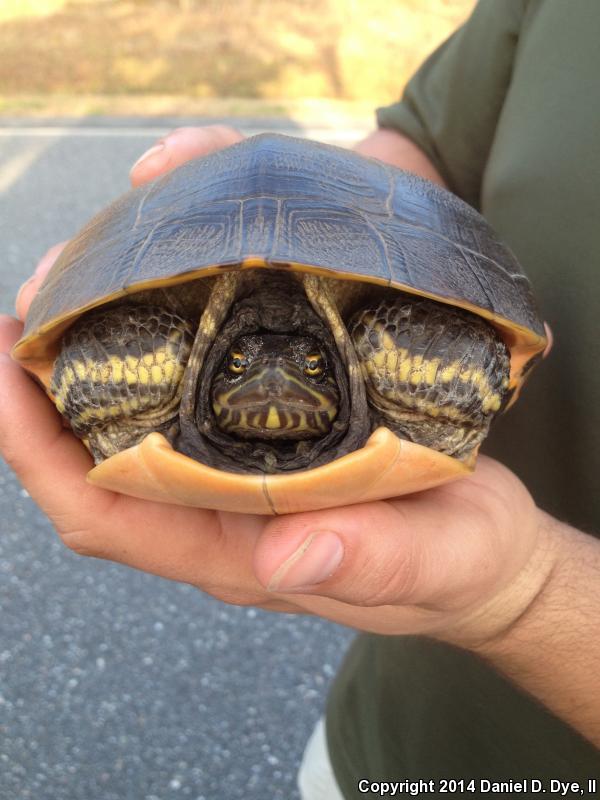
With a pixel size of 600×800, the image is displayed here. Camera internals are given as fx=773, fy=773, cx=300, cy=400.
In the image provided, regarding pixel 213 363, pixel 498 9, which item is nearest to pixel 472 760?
pixel 213 363

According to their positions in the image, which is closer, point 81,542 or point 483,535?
point 483,535

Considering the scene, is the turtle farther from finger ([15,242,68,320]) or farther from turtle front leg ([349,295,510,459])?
finger ([15,242,68,320])

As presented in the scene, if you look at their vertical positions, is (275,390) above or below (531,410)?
above

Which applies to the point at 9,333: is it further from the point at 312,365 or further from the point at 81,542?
the point at 312,365

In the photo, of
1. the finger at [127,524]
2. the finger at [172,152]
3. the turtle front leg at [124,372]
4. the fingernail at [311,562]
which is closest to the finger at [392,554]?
the fingernail at [311,562]

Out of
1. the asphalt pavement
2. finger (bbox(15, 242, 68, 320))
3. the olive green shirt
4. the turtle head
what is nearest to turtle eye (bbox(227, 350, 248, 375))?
the turtle head

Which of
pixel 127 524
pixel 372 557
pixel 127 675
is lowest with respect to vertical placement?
pixel 127 675

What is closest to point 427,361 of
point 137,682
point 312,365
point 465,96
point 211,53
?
point 312,365
